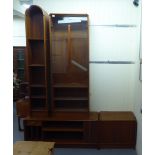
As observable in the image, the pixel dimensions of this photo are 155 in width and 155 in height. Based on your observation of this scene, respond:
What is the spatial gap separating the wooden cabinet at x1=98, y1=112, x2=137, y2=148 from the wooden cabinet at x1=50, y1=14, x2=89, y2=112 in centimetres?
47

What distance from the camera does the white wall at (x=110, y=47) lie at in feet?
13.6

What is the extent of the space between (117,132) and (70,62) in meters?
1.46

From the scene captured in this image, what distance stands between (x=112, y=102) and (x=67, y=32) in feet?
5.03

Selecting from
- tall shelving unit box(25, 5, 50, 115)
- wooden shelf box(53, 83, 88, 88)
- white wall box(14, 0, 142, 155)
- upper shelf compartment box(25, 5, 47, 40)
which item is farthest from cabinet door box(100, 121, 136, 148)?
upper shelf compartment box(25, 5, 47, 40)

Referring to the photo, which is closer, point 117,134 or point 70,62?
point 117,134

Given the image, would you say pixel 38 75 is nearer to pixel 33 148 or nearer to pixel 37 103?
pixel 37 103

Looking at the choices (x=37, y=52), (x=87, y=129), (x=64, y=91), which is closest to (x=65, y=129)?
(x=87, y=129)

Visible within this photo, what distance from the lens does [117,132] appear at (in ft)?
12.6

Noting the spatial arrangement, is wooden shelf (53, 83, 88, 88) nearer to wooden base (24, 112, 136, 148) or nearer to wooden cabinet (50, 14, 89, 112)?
wooden cabinet (50, 14, 89, 112)

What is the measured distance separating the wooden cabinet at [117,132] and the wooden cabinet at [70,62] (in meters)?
0.47

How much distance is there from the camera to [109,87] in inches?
170
